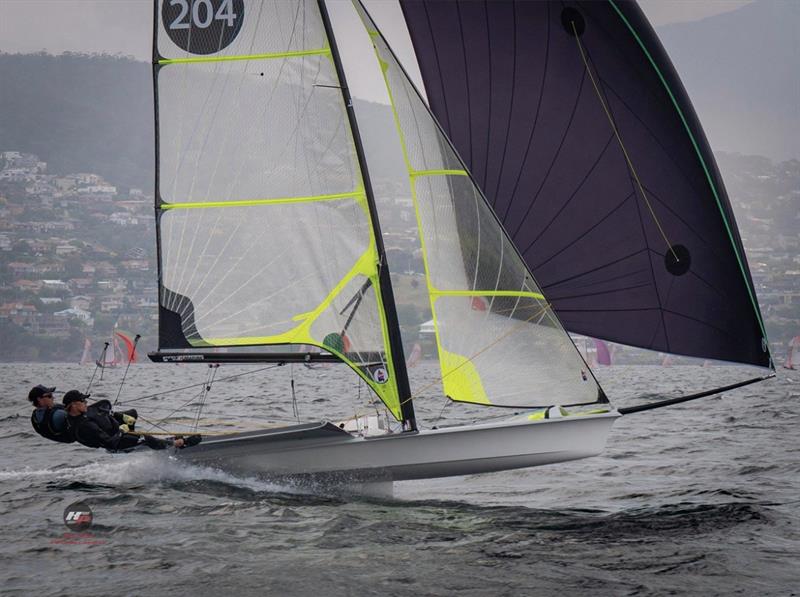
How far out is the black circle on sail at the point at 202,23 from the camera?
32.7ft

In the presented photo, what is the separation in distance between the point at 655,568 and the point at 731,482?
4193mm

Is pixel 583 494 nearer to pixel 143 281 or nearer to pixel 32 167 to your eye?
pixel 143 281

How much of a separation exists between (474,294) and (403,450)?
1571 millimetres

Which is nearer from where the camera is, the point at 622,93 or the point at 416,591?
the point at 416,591

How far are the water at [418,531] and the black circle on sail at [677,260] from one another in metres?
2.16

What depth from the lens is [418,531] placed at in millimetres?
8133

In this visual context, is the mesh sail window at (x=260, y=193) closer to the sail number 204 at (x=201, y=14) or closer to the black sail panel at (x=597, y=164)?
the sail number 204 at (x=201, y=14)

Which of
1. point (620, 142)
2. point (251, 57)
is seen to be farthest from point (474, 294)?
point (251, 57)

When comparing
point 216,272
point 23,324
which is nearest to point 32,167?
point 23,324

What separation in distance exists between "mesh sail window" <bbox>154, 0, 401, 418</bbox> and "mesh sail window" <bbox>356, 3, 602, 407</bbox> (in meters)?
0.57

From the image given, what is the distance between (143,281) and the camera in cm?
12231

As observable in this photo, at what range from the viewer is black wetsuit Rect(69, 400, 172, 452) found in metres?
9.39

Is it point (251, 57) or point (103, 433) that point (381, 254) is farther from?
point (103, 433)

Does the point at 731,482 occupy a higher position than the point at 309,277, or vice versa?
the point at 309,277
